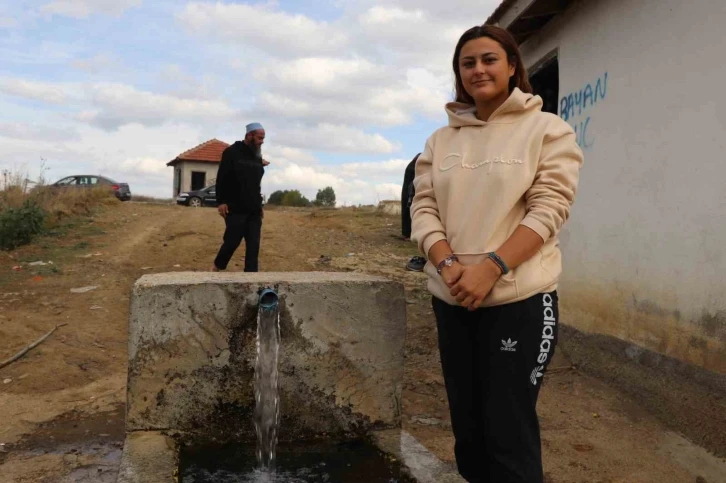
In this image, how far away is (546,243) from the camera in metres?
1.87

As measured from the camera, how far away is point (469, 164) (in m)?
1.91

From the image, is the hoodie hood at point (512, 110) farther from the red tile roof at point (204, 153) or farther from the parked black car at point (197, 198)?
the red tile roof at point (204, 153)

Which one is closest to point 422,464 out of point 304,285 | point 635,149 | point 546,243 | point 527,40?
point 304,285

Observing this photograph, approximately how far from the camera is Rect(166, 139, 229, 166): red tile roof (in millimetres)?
33250

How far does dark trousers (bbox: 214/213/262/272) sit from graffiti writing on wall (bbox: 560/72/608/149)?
3033 mm

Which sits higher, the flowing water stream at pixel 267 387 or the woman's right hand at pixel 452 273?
the woman's right hand at pixel 452 273

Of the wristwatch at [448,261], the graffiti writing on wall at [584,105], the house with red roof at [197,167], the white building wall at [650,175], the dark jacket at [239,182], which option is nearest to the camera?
the wristwatch at [448,261]

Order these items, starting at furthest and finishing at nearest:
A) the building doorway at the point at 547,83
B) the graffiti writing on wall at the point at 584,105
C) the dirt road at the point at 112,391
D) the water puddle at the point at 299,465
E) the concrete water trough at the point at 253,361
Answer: the building doorway at the point at 547,83 < the graffiti writing on wall at the point at 584,105 < the dirt road at the point at 112,391 < the concrete water trough at the point at 253,361 < the water puddle at the point at 299,465

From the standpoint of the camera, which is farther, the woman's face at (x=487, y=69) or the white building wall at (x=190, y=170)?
the white building wall at (x=190, y=170)

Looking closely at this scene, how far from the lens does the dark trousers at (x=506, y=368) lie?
1778mm

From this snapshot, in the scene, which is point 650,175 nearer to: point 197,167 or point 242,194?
point 242,194

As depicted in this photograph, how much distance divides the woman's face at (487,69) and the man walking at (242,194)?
4.14m

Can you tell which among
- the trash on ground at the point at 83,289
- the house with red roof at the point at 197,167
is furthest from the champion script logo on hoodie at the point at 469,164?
the house with red roof at the point at 197,167

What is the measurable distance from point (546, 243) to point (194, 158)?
1302 inches
